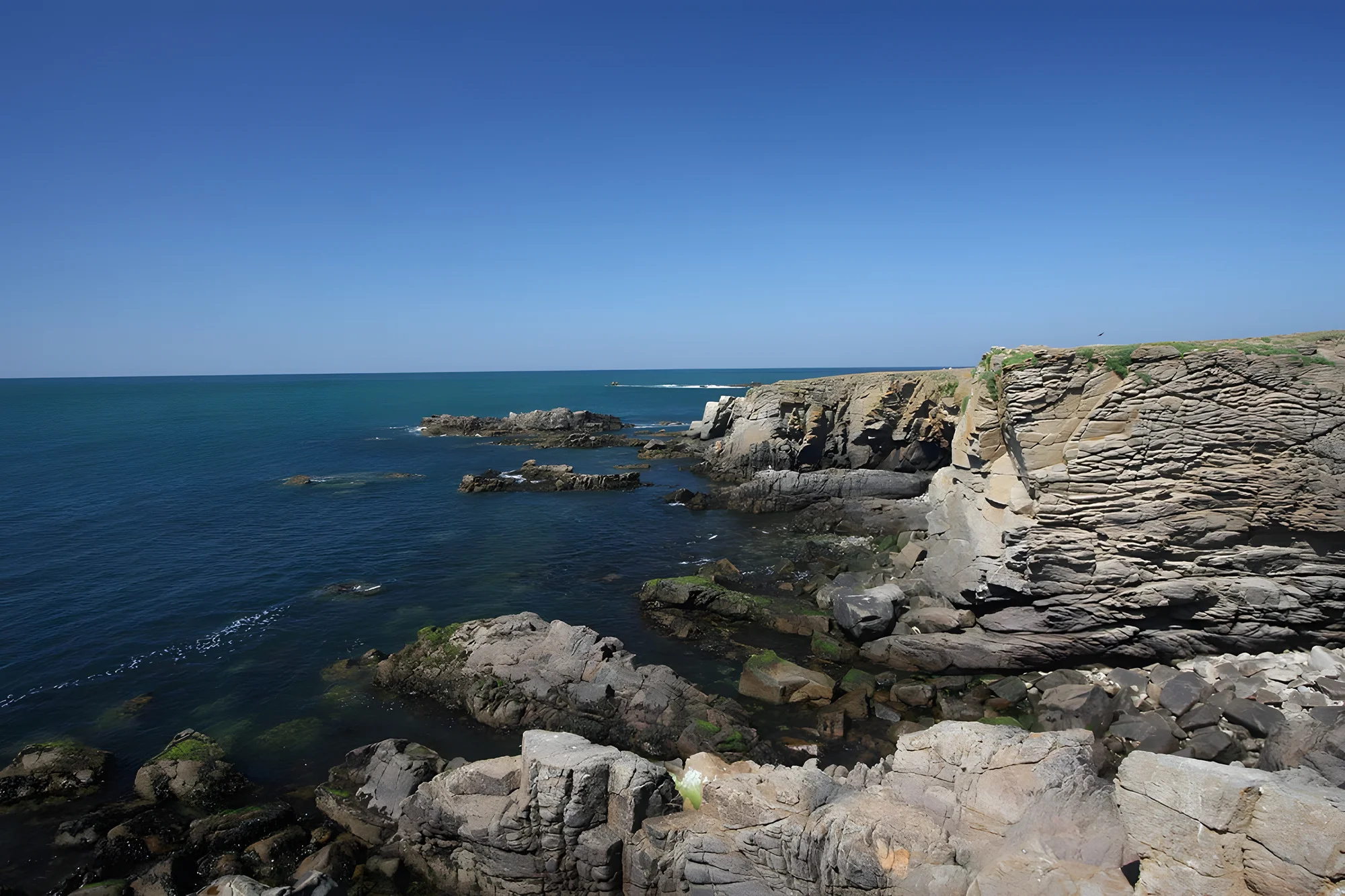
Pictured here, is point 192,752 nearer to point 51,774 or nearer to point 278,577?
point 51,774

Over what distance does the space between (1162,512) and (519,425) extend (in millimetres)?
67663

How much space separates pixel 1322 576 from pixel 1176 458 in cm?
458

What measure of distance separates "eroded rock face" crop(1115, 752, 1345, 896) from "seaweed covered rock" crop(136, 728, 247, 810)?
1721cm

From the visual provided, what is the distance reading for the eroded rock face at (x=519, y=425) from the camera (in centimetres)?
7606

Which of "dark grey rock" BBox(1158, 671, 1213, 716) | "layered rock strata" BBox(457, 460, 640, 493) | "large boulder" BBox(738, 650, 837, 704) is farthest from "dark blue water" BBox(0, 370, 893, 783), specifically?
"dark grey rock" BBox(1158, 671, 1213, 716)

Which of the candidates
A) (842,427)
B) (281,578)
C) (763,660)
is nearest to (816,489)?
(842,427)

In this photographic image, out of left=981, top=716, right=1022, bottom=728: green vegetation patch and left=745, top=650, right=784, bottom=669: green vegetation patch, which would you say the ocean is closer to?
left=745, top=650, right=784, bottom=669: green vegetation patch

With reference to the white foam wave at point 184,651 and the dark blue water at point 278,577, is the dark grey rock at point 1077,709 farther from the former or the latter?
the white foam wave at point 184,651

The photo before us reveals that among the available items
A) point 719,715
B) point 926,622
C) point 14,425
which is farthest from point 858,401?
point 14,425

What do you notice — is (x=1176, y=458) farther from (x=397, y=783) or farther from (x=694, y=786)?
(x=397, y=783)

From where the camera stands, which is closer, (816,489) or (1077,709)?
(1077,709)

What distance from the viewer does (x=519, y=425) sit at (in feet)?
252

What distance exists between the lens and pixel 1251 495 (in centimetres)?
1639

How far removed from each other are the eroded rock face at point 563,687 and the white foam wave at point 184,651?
282 inches
